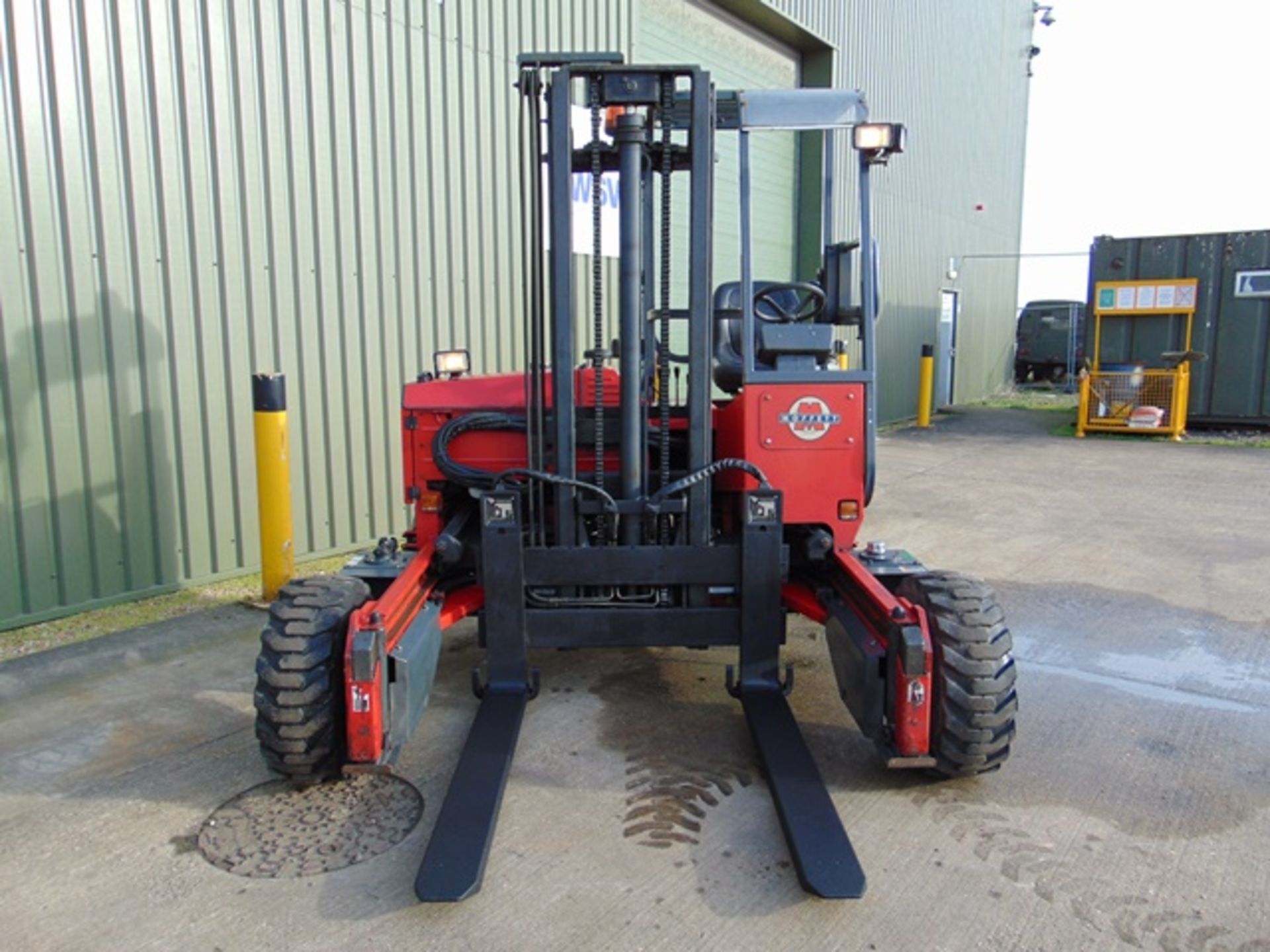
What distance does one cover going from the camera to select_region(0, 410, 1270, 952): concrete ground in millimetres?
2754

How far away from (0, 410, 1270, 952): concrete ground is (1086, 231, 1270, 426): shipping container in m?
10.4

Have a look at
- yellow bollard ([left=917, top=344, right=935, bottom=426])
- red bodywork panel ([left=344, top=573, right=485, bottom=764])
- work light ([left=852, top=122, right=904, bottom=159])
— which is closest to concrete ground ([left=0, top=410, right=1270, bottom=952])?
red bodywork panel ([left=344, top=573, right=485, bottom=764])

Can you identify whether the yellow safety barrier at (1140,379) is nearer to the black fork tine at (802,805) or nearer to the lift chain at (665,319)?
the lift chain at (665,319)

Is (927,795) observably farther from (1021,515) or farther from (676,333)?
(676,333)

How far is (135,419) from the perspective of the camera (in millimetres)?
5820

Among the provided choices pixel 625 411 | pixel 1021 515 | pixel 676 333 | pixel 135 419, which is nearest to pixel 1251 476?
pixel 1021 515

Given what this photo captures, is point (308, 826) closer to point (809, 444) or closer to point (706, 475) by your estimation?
point (706, 475)

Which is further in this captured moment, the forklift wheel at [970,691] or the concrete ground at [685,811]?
the forklift wheel at [970,691]

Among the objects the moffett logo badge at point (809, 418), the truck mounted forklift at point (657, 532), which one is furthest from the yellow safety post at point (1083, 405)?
the moffett logo badge at point (809, 418)

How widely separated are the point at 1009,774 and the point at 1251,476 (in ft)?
30.8

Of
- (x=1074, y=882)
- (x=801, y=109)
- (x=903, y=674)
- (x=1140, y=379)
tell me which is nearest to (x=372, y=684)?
(x=903, y=674)

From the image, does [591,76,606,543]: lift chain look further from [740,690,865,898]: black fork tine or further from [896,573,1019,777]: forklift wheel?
[896,573,1019,777]: forklift wheel

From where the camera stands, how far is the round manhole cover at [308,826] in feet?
10.1

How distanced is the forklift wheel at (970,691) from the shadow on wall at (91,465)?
4721mm
